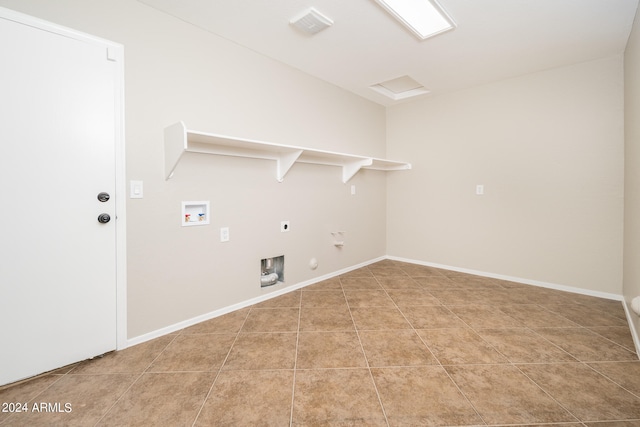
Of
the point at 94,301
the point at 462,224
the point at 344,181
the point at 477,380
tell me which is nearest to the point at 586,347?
the point at 477,380

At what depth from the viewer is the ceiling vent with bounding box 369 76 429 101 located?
344 centimetres

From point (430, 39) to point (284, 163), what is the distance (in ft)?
5.70

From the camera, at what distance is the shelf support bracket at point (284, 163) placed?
8.41 ft

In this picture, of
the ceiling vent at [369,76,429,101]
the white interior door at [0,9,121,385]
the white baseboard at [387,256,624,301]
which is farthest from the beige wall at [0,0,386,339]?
the white baseboard at [387,256,624,301]

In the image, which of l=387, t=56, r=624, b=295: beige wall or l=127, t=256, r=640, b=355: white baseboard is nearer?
l=127, t=256, r=640, b=355: white baseboard

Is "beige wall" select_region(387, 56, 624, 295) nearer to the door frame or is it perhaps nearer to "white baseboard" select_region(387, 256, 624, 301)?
"white baseboard" select_region(387, 256, 624, 301)

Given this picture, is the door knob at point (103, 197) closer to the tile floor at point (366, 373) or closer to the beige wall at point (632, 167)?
the tile floor at point (366, 373)

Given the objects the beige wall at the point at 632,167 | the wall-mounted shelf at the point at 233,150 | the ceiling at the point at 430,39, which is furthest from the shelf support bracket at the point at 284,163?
the beige wall at the point at 632,167

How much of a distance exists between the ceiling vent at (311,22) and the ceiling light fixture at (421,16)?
1.44ft

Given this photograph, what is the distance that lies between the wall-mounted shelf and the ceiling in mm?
956

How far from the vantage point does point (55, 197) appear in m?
1.57

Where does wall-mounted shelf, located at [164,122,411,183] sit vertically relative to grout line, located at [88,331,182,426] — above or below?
above

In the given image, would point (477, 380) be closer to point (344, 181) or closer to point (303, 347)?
point (303, 347)

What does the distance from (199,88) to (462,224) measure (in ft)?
11.4
